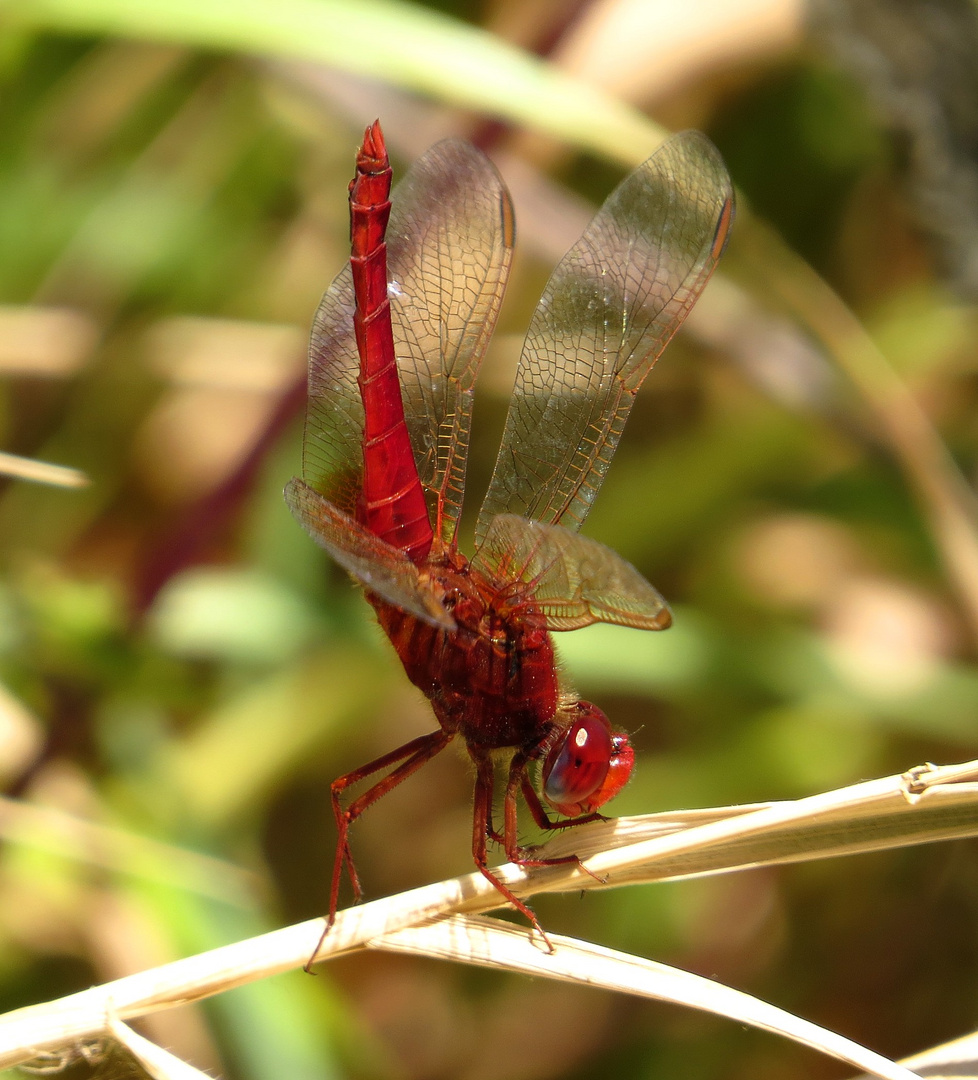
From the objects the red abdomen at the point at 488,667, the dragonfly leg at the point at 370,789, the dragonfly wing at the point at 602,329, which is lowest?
the dragonfly leg at the point at 370,789

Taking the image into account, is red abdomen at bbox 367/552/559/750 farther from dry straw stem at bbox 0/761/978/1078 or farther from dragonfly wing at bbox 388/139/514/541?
dry straw stem at bbox 0/761/978/1078

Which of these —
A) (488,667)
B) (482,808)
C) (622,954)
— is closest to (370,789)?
(482,808)

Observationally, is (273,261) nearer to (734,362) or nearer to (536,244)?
(536,244)

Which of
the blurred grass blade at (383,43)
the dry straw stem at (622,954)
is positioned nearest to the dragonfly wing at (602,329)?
the blurred grass blade at (383,43)

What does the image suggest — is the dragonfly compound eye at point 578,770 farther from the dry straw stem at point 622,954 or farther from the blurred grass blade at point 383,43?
the blurred grass blade at point 383,43

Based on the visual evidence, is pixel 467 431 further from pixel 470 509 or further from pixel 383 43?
pixel 470 509

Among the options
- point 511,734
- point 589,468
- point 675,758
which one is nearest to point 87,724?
point 511,734

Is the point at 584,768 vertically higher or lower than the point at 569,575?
lower
